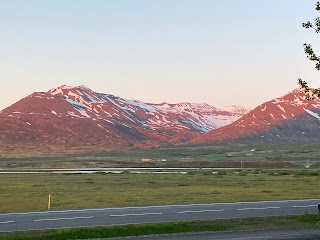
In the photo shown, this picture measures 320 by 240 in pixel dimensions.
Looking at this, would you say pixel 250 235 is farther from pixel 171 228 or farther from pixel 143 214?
pixel 143 214

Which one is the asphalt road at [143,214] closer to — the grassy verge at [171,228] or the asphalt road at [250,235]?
the grassy verge at [171,228]

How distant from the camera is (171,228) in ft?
93.9

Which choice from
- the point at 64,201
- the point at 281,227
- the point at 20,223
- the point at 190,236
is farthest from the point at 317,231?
the point at 64,201

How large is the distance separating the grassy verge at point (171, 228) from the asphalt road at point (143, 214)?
2019mm

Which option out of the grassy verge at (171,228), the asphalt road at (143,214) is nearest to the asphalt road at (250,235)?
the grassy verge at (171,228)

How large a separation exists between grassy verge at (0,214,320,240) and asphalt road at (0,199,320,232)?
202 cm

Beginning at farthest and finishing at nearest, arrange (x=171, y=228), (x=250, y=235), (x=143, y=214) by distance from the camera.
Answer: (x=143, y=214), (x=171, y=228), (x=250, y=235)

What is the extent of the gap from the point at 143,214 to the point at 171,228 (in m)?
6.33

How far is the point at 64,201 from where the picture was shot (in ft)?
151

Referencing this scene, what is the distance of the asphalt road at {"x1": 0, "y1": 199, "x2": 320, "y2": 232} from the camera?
3064 cm

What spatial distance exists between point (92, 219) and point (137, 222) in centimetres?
315

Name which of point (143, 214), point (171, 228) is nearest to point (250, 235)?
point (171, 228)

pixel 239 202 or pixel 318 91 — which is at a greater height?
pixel 318 91

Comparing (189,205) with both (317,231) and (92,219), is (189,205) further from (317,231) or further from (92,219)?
(317,231)
